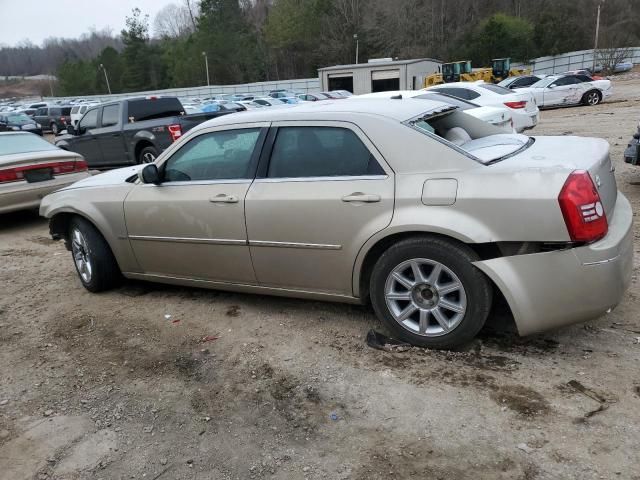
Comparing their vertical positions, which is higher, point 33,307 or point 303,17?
point 303,17

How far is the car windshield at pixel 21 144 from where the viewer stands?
27.4ft

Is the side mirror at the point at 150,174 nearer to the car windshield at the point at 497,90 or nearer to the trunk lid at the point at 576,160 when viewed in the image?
the trunk lid at the point at 576,160

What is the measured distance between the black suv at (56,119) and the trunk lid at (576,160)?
33.3 meters

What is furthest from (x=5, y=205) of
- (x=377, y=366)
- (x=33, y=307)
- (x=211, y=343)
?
(x=377, y=366)

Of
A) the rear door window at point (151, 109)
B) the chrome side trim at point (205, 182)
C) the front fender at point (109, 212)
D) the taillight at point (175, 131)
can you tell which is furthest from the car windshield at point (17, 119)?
the chrome side trim at point (205, 182)

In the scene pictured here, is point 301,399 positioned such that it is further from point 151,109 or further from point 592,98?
point 592,98

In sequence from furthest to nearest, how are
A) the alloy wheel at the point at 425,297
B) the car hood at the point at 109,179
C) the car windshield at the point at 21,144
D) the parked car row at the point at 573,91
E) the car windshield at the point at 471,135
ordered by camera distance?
1. the parked car row at the point at 573,91
2. the car windshield at the point at 21,144
3. the car hood at the point at 109,179
4. the car windshield at the point at 471,135
5. the alloy wheel at the point at 425,297

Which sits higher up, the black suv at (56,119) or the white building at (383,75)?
the white building at (383,75)

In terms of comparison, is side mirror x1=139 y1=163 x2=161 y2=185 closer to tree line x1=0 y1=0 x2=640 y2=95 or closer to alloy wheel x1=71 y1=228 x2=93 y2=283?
alloy wheel x1=71 y1=228 x2=93 y2=283

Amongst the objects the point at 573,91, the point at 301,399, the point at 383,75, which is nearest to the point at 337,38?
the point at 383,75

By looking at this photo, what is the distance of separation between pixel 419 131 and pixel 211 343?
6.87 ft

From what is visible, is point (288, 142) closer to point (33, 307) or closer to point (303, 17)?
point (33, 307)

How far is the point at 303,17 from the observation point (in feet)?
277

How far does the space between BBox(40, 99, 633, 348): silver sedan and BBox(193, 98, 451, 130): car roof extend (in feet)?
0.06
